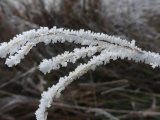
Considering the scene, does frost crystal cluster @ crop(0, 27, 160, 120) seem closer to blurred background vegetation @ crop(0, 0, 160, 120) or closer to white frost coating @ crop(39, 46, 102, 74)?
white frost coating @ crop(39, 46, 102, 74)

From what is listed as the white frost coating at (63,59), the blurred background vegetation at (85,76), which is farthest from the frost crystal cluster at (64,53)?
the blurred background vegetation at (85,76)

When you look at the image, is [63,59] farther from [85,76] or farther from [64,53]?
[85,76]

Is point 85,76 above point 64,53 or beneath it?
above

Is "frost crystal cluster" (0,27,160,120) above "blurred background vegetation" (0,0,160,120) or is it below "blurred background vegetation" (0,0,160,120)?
Result: below

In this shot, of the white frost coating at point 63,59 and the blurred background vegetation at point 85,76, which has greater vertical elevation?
the blurred background vegetation at point 85,76

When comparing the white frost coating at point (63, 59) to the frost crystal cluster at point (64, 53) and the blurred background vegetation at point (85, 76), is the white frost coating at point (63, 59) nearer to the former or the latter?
the frost crystal cluster at point (64, 53)

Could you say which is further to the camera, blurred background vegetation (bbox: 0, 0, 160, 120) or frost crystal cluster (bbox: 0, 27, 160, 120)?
blurred background vegetation (bbox: 0, 0, 160, 120)

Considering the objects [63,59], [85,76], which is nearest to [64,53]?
[63,59]

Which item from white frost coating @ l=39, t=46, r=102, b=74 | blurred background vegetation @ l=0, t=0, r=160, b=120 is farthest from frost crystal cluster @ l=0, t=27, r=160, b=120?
blurred background vegetation @ l=0, t=0, r=160, b=120
